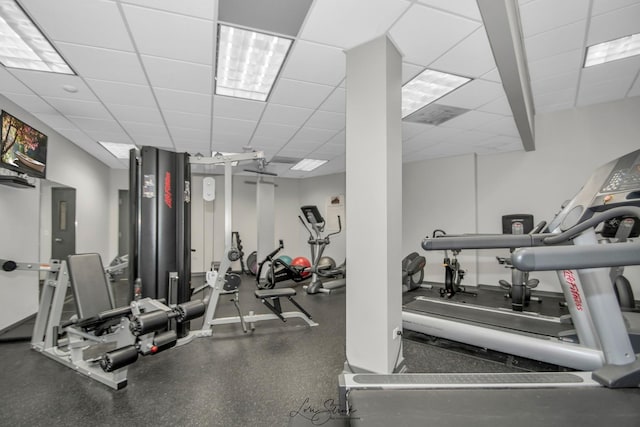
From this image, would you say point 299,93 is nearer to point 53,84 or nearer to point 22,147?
point 53,84

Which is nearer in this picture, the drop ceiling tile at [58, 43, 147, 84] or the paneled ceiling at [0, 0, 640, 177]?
the paneled ceiling at [0, 0, 640, 177]

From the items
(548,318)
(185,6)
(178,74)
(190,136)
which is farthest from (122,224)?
(548,318)

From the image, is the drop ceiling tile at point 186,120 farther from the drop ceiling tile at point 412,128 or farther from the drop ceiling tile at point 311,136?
the drop ceiling tile at point 412,128

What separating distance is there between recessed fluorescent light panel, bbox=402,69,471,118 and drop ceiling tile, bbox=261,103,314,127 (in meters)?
1.21

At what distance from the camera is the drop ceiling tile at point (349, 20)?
1.95 metres

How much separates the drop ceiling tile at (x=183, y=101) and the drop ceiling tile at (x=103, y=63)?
0.31 meters

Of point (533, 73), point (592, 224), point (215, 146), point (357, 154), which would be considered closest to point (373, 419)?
point (592, 224)

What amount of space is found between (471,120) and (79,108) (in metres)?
5.03

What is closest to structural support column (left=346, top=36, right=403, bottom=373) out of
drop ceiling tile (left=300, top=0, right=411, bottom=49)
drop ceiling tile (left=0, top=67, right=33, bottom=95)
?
drop ceiling tile (left=300, top=0, right=411, bottom=49)

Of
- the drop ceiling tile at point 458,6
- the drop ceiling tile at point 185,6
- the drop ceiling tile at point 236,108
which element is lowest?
the drop ceiling tile at point 236,108

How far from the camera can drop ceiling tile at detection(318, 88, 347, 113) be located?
317 centimetres

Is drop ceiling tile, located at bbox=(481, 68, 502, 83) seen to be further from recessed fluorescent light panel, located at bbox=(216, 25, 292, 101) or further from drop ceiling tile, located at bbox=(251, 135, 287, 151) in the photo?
drop ceiling tile, located at bbox=(251, 135, 287, 151)

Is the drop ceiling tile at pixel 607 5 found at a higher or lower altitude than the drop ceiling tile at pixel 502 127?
higher

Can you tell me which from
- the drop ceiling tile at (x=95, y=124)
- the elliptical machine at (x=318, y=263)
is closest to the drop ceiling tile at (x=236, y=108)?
the drop ceiling tile at (x=95, y=124)
